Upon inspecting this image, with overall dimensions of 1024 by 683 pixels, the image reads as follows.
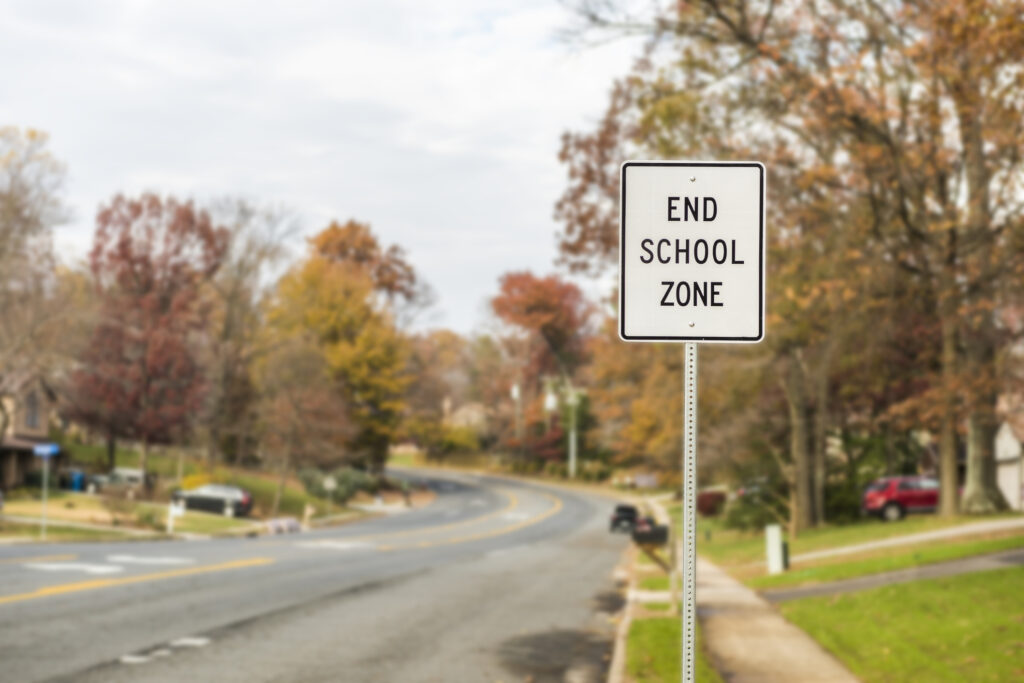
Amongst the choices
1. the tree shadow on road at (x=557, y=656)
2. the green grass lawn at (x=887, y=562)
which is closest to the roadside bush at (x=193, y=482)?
the green grass lawn at (x=887, y=562)

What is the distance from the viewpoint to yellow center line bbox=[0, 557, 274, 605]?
15.3 metres

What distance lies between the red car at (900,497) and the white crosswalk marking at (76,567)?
79.3 ft

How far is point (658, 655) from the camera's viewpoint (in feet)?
39.6

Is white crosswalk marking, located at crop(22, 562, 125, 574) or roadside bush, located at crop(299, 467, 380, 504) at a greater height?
white crosswalk marking, located at crop(22, 562, 125, 574)

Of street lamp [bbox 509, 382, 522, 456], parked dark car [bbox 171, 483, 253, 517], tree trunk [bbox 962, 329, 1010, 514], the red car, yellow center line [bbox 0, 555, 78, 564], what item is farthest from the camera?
street lamp [bbox 509, 382, 522, 456]

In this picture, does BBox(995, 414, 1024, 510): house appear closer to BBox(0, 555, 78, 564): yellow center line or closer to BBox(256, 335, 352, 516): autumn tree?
BBox(256, 335, 352, 516): autumn tree

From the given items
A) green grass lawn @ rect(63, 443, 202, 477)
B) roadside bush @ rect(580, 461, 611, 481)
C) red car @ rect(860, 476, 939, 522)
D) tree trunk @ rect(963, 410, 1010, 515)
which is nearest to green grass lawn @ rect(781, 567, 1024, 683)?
tree trunk @ rect(963, 410, 1010, 515)

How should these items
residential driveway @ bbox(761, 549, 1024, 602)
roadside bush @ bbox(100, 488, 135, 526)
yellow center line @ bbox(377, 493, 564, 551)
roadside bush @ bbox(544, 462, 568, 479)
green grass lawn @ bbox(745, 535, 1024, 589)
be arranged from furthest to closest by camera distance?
1. roadside bush @ bbox(544, 462, 568, 479)
2. roadside bush @ bbox(100, 488, 135, 526)
3. yellow center line @ bbox(377, 493, 564, 551)
4. green grass lawn @ bbox(745, 535, 1024, 589)
5. residential driveway @ bbox(761, 549, 1024, 602)

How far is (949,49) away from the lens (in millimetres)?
17375

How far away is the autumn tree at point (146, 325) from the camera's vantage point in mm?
55094

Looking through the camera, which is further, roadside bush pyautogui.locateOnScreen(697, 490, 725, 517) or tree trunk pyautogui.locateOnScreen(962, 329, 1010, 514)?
roadside bush pyautogui.locateOnScreen(697, 490, 725, 517)

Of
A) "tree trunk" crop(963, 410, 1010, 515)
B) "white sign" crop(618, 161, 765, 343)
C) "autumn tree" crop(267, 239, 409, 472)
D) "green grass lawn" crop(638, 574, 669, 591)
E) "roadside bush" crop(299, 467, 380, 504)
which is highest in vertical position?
"autumn tree" crop(267, 239, 409, 472)

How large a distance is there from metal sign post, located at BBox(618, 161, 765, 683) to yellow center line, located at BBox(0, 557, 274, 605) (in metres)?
12.6

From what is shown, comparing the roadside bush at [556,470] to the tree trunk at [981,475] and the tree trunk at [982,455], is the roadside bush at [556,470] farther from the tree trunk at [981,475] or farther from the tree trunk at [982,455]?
the tree trunk at [981,475]
